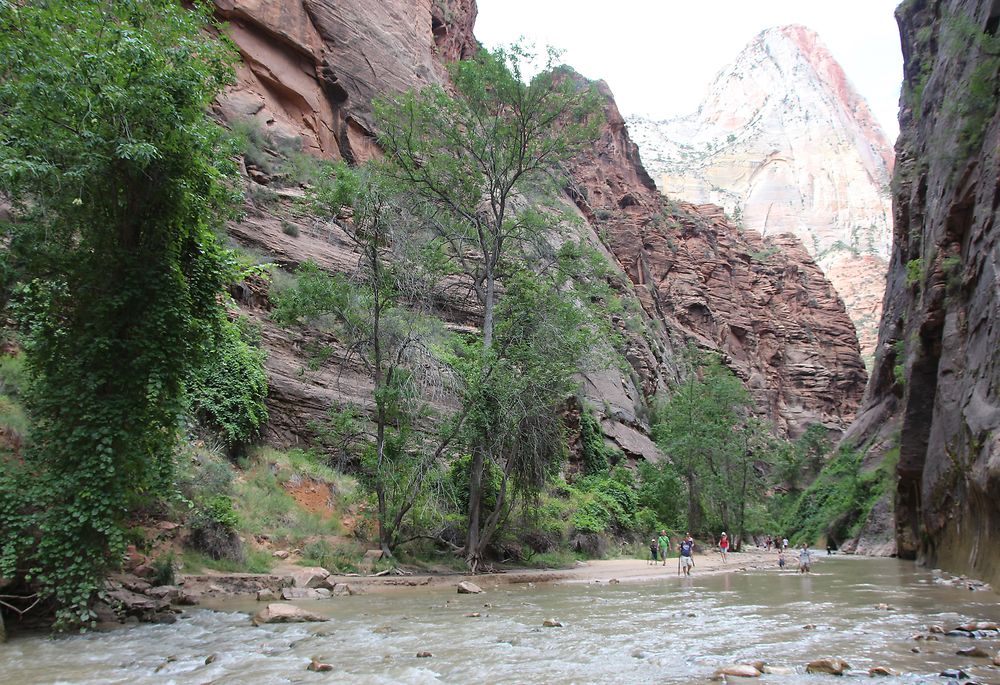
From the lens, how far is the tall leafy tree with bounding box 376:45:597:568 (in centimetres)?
1945

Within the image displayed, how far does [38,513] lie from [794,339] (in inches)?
3328

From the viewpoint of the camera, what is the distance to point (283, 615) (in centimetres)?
925

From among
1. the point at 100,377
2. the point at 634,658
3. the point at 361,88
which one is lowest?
the point at 634,658

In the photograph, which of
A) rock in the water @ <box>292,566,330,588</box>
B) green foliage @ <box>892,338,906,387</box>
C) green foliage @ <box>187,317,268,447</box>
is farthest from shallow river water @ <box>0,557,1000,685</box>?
green foliage @ <box>892,338,906,387</box>

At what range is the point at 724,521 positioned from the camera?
41.2m

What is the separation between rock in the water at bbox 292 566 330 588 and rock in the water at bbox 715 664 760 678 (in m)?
9.11

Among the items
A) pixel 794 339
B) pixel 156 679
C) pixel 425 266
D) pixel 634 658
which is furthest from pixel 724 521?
pixel 794 339

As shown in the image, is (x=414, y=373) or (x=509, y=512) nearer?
(x=414, y=373)

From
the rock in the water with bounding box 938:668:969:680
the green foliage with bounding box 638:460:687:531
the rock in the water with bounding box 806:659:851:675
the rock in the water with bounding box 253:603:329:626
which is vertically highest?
the green foliage with bounding box 638:460:687:531

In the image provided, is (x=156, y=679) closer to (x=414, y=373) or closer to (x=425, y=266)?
(x=414, y=373)

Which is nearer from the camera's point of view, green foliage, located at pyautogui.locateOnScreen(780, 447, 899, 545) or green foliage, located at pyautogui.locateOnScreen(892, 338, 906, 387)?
green foliage, located at pyautogui.locateOnScreen(892, 338, 906, 387)

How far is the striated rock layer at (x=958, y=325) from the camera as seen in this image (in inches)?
523

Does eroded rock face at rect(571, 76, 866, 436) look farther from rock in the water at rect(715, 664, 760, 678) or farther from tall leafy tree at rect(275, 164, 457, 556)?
rock in the water at rect(715, 664, 760, 678)

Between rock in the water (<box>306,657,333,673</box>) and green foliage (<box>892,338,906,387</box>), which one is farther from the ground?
green foliage (<box>892,338,906,387</box>)
